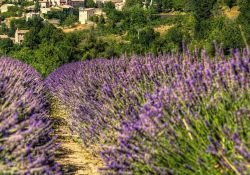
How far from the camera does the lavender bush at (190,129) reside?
6.91 ft

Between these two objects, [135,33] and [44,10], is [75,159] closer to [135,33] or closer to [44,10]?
[135,33]

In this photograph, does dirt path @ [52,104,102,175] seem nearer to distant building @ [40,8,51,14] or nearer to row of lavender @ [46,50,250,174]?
row of lavender @ [46,50,250,174]

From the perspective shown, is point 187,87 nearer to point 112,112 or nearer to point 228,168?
point 228,168

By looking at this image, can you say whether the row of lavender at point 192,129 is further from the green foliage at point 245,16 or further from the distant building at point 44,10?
the distant building at point 44,10

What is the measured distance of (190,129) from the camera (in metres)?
2.21

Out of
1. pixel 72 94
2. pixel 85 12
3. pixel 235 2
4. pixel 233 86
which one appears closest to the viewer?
pixel 233 86

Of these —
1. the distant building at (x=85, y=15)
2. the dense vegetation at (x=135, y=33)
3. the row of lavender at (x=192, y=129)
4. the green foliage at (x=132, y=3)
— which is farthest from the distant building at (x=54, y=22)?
the row of lavender at (x=192, y=129)

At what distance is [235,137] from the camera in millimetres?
1884

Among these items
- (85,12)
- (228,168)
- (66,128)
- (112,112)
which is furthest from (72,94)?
(85,12)

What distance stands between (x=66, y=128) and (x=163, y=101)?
403 cm

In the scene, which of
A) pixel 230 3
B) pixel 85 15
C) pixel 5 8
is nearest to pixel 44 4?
pixel 5 8

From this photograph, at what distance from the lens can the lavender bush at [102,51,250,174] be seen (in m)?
2.11

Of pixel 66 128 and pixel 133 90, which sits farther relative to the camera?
pixel 66 128

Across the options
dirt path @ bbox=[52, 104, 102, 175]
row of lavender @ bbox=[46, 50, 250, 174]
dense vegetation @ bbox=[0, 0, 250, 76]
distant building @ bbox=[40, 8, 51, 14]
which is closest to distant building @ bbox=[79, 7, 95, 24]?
dense vegetation @ bbox=[0, 0, 250, 76]
